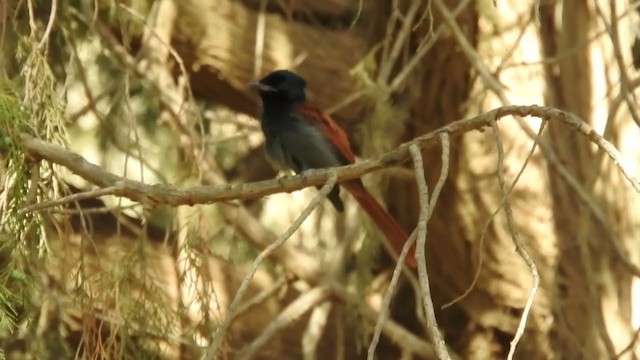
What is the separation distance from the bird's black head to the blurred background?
0.25 m

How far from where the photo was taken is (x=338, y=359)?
16.3 ft

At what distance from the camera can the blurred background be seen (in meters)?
4.47

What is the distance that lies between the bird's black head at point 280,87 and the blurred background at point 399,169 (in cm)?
25

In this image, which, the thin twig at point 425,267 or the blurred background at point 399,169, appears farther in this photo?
the blurred background at point 399,169

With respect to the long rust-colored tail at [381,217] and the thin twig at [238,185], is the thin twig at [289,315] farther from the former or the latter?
the thin twig at [238,185]

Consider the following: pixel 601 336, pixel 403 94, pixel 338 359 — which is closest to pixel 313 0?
pixel 403 94

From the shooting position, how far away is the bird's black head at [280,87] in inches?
170

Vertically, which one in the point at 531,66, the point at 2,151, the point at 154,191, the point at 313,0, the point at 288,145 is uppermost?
the point at 313,0

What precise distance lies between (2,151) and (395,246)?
1339mm

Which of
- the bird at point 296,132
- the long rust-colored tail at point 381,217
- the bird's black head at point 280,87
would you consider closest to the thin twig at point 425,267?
the long rust-colored tail at point 381,217

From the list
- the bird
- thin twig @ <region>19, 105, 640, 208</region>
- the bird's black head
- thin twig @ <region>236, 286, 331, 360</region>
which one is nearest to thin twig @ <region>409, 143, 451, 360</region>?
thin twig @ <region>19, 105, 640, 208</region>

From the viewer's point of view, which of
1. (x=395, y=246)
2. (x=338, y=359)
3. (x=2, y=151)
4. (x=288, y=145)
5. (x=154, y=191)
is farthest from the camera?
(x=338, y=359)

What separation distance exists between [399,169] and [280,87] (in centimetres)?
85

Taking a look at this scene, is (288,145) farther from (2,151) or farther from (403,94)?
(2,151)
